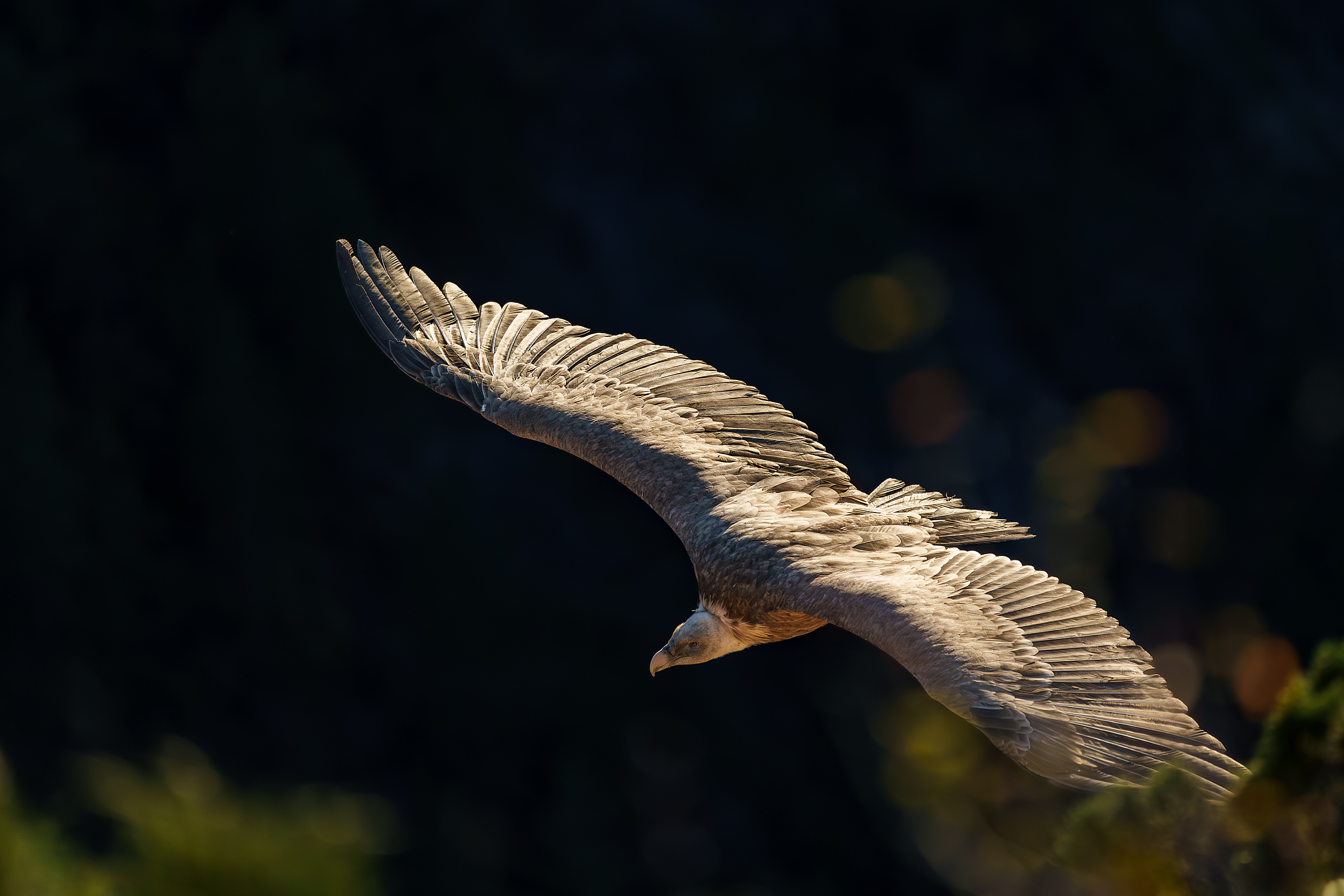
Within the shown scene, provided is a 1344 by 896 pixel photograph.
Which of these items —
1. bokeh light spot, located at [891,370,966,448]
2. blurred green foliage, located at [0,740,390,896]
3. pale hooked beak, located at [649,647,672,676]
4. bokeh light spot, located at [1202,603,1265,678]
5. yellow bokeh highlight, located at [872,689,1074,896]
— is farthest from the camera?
bokeh light spot, located at [891,370,966,448]

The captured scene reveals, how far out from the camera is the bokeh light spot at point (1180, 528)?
24.6 meters

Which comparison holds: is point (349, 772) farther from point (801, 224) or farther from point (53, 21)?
point (53, 21)

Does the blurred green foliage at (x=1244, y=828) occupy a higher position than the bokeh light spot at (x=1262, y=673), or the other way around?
the blurred green foliage at (x=1244, y=828)

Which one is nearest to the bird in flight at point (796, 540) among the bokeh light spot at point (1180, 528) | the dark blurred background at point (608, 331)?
the dark blurred background at point (608, 331)

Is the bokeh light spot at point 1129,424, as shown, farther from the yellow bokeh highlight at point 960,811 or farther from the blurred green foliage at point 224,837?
the blurred green foliage at point 224,837

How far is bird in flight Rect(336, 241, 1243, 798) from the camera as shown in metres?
6.27

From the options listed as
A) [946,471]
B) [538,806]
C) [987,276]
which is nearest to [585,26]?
[987,276]

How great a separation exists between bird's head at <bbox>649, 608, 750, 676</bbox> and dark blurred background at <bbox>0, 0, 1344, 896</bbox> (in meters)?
14.1

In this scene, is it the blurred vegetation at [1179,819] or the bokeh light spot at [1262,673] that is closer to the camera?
the blurred vegetation at [1179,819]

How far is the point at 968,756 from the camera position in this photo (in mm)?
3357

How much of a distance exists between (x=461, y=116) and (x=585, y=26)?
3098 millimetres

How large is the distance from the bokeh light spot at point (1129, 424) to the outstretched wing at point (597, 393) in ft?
49.1

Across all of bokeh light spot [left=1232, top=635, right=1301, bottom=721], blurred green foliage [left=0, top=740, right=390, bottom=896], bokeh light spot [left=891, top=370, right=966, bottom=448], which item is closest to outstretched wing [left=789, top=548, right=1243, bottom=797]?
blurred green foliage [left=0, top=740, right=390, bottom=896]

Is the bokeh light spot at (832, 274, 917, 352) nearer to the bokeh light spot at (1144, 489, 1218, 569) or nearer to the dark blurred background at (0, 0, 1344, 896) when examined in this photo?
the dark blurred background at (0, 0, 1344, 896)
